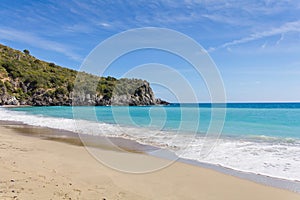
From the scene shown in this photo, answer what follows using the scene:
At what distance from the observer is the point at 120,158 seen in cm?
875

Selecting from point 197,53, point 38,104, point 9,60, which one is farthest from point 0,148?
point 9,60

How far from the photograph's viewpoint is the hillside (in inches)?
2896

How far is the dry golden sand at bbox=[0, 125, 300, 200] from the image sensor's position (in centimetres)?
485

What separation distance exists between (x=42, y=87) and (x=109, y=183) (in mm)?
83760

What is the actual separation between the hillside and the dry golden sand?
59.8 meters

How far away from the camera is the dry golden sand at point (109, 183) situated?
485 centimetres

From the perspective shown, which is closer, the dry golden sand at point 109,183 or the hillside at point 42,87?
the dry golden sand at point 109,183

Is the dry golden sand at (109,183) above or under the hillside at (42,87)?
under

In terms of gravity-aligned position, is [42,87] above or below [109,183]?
above

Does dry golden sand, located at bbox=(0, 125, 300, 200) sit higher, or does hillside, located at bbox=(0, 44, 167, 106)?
hillside, located at bbox=(0, 44, 167, 106)

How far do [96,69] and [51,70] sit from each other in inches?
3710

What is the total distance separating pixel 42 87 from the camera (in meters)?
82.4

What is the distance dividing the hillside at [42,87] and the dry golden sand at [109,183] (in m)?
59.8

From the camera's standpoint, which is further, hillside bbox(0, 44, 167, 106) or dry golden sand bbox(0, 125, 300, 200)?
hillside bbox(0, 44, 167, 106)
